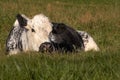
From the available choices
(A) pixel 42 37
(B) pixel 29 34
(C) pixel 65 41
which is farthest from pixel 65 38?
(B) pixel 29 34

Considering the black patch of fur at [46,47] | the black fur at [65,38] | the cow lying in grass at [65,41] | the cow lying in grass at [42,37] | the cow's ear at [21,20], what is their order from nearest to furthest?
1. the black patch of fur at [46,47]
2. the cow lying in grass at [65,41]
3. the cow lying in grass at [42,37]
4. the black fur at [65,38]
5. the cow's ear at [21,20]

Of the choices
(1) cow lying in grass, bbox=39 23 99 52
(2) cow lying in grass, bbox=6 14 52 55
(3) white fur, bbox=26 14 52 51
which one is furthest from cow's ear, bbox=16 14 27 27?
(1) cow lying in grass, bbox=39 23 99 52

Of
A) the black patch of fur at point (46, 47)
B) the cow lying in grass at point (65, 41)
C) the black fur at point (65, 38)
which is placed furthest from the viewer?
the black fur at point (65, 38)

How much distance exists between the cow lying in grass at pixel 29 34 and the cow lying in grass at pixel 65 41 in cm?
20

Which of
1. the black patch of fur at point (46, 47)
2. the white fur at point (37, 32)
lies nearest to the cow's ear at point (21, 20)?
the white fur at point (37, 32)

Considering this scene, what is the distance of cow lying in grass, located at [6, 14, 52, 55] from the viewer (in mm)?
10633

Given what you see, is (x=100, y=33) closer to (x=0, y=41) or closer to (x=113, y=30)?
(x=113, y=30)

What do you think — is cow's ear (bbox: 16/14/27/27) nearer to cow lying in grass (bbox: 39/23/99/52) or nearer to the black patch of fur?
cow lying in grass (bbox: 39/23/99/52)

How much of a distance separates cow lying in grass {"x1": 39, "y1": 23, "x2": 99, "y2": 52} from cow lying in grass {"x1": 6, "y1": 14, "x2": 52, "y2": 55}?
8.0 inches

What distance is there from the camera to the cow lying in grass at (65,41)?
10.3 m

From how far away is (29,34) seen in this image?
10938mm

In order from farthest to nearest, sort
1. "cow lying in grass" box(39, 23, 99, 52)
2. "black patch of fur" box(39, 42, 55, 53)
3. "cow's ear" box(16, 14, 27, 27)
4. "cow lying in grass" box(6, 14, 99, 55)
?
"cow's ear" box(16, 14, 27, 27)
"cow lying in grass" box(6, 14, 99, 55)
"cow lying in grass" box(39, 23, 99, 52)
"black patch of fur" box(39, 42, 55, 53)

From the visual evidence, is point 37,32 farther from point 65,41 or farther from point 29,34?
point 65,41

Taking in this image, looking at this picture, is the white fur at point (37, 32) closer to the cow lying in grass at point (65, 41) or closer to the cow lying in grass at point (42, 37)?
the cow lying in grass at point (42, 37)
